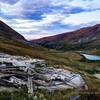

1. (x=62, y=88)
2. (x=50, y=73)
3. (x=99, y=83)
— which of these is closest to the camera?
(x=62, y=88)

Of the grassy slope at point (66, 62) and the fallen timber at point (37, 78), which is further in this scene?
the grassy slope at point (66, 62)

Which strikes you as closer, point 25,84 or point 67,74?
point 25,84

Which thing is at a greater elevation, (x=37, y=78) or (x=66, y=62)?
(x=66, y=62)

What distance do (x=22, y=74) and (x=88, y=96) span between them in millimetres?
10695

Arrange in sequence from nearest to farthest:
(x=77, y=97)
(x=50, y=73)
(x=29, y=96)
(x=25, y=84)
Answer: (x=29, y=96) < (x=77, y=97) < (x=25, y=84) < (x=50, y=73)

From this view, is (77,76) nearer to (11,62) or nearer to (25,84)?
(11,62)

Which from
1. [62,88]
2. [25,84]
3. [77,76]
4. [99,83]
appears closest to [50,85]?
[62,88]

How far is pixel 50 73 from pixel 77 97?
15.4 meters

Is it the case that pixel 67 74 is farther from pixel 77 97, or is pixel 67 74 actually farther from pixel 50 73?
pixel 77 97

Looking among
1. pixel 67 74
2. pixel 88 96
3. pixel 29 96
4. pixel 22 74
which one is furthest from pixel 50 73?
pixel 29 96

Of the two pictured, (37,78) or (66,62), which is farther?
(66,62)

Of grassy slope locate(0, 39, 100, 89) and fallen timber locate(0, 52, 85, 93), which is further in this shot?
grassy slope locate(0, 39, 100, 89)

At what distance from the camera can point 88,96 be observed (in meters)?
34.8

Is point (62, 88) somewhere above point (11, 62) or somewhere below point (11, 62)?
below
